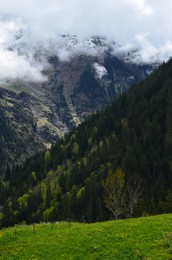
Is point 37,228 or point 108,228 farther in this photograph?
point 37,228

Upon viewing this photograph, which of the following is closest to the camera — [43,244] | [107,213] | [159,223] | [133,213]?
[43,244]

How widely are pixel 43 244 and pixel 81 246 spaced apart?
5115 mm

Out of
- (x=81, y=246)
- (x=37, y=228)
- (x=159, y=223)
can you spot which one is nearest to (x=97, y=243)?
(x=81, y=246)

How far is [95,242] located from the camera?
156ft

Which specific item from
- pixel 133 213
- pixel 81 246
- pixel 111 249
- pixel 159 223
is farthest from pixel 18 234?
pixel 133 213

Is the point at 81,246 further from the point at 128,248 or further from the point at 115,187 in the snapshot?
the point at 115,187

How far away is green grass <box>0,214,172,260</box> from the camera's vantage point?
43781 millimetres

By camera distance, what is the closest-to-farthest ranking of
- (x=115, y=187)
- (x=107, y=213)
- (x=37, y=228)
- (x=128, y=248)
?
(x=128, y=248), (x=37, y=228), (x=115, y=187), (x=107, y=213)

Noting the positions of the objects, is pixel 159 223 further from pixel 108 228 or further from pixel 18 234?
pixel 18 234

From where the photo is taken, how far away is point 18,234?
5481 centimetres

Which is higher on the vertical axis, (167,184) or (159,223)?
(167,184)

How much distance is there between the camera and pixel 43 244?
159 feet

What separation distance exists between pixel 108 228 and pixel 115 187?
6655 centimetres

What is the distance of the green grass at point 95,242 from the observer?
43781mm
